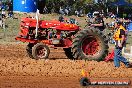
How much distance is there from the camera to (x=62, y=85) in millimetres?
9781

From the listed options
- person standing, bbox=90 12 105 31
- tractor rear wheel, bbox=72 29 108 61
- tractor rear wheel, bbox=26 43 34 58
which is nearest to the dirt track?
tractor rear wheel, bbox=72 29 108 61

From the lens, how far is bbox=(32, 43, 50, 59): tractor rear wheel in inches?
558

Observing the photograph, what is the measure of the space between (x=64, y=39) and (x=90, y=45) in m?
0.92

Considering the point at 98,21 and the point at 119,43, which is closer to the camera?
the point at 119,43

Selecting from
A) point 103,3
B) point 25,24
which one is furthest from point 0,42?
point 103,3

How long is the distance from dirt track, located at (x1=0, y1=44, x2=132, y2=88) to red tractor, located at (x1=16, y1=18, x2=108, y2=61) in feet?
2.06

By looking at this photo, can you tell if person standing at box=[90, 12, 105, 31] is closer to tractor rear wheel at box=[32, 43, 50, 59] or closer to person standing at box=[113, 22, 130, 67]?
person standing at box=[113, 22, 130, 67]

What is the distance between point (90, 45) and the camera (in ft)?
47.9

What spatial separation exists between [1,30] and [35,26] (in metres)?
12.1

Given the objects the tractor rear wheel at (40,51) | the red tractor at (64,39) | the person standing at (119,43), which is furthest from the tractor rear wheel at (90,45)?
the person standing at (119,43)

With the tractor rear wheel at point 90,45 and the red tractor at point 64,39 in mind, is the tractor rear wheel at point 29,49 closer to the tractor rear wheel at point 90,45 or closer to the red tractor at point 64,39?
the red tractor at point 64,39

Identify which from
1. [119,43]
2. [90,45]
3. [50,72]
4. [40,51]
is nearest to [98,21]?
[90,45]

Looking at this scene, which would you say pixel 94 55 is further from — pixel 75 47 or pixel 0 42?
pixel 0 42

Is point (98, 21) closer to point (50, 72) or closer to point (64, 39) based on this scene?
point (64, 39)
